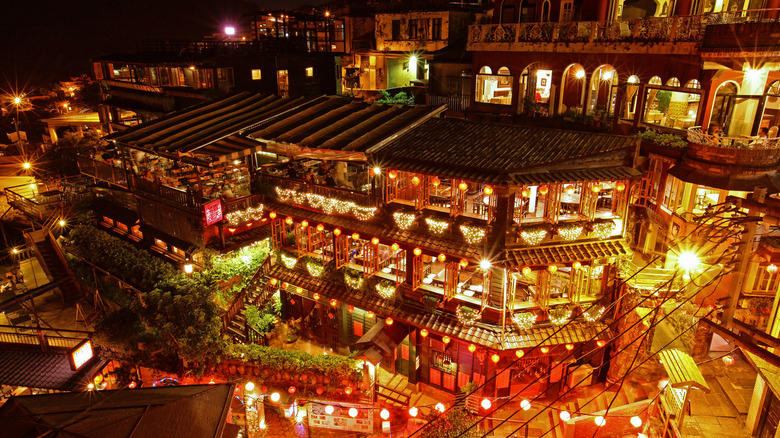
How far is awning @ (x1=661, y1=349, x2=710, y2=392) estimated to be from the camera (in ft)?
51.3

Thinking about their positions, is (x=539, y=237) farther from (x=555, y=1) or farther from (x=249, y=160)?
(x=249, y=160)

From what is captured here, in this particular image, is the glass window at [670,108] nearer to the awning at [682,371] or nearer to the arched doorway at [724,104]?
the arched doorway at [724,104]

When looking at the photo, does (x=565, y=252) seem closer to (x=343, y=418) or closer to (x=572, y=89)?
(x=343, y=418)

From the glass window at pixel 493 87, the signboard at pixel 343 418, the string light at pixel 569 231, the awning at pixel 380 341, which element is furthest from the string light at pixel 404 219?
the glass window at pixel 493 87

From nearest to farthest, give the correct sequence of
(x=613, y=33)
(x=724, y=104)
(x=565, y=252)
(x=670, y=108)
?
(x=565, y=252), (x=724, y=104), (x=613, y=33), (x=670, y=108)

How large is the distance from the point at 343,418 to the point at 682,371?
12.3 m

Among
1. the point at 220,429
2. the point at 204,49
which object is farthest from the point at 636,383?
the point at 204,49

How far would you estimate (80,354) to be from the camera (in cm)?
1744

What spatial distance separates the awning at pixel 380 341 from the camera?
18.8 m

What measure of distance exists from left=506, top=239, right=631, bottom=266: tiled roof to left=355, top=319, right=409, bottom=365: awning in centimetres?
607

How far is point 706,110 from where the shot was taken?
18312 mm

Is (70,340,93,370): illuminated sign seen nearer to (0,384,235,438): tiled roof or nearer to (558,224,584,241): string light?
(0,384,235,438): tiled roof

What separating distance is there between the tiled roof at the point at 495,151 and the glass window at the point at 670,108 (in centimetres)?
480

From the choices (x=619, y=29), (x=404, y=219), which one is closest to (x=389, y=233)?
(x=404, y=219)
